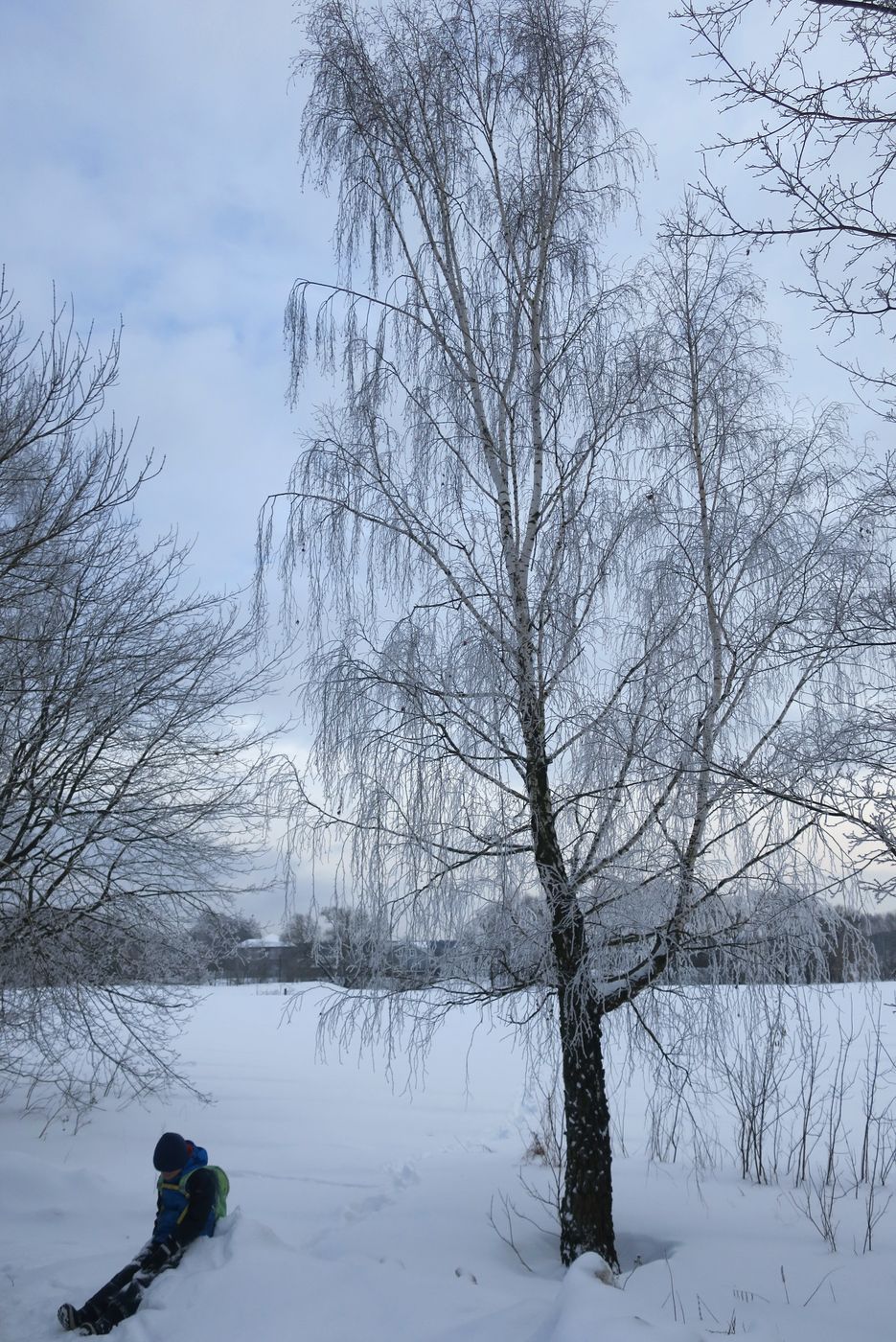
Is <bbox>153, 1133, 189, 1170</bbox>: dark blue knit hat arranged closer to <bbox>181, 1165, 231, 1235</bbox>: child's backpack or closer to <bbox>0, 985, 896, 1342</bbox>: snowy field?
<bbox>181, 1165, 231, 1235</bbox>: child's backpack

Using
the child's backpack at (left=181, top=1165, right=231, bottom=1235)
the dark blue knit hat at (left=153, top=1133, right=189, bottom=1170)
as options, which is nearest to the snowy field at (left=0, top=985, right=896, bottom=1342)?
the child's backpack at (left=181, top=1165, right=231, bottom=1235)

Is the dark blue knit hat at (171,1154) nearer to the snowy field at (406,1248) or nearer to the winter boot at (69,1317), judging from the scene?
the snowy field at (406,1248)

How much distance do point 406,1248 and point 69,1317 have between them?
6.03 ft

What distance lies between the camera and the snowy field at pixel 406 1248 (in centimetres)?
420

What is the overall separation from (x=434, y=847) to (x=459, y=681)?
0.92 metres

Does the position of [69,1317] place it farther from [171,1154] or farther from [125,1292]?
[171,1154]

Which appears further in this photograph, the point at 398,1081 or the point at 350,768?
the point at 398,1081

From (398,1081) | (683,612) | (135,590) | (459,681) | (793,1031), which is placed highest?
(135,590)

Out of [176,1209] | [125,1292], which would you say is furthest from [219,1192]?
[125,1292]

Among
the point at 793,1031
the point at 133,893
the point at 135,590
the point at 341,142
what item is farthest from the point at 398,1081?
the point at 341,142

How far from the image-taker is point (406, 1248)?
530cm

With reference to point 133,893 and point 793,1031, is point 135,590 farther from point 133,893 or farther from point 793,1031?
point 793,1031

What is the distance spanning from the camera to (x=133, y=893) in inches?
304

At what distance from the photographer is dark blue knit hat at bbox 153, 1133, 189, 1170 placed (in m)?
4.81
